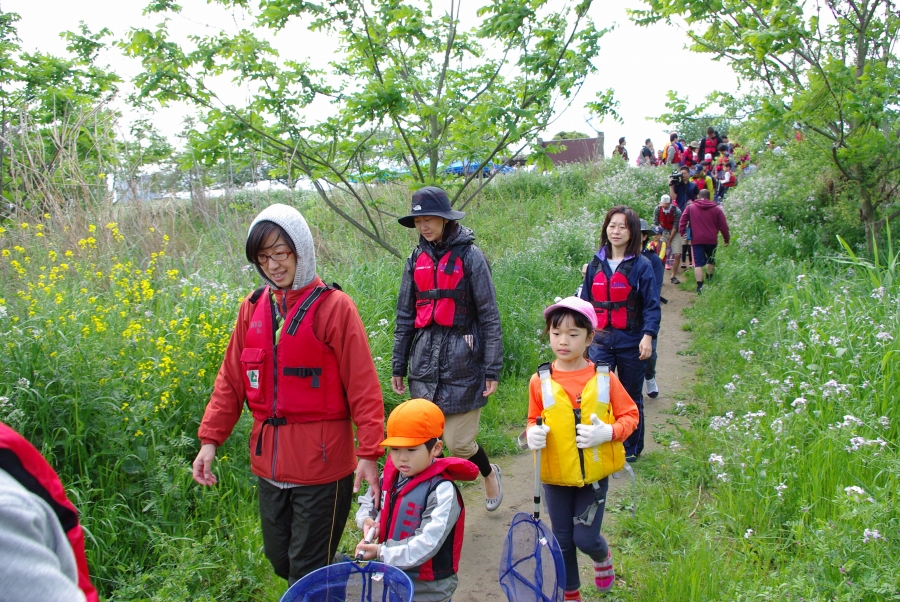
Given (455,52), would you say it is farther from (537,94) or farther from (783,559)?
(783,559)

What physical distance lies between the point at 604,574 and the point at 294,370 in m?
1.87

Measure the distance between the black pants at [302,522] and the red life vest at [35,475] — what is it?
163 centimetres

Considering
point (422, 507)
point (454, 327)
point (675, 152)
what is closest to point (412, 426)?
point (422, 507)

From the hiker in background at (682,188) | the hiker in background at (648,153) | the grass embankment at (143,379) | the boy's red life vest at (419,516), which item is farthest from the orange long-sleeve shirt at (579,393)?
the hiker in background at (648,153)

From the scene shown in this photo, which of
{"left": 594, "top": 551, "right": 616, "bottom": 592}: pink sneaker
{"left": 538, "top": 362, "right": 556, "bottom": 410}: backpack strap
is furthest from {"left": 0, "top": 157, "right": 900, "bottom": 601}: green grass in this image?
{"left": 538, "top": 362, "right": 556, "bottom": 410}: backpack strap

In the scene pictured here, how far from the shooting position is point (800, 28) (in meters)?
6.95

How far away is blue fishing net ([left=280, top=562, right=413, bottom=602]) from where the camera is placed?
2.25 m

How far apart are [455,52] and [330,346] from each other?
15.3 feet

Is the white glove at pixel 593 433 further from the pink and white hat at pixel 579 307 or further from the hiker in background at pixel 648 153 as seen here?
the hiker in background at pixel 648 153

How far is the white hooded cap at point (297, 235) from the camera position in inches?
111

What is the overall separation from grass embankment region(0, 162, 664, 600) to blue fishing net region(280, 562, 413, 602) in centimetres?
133

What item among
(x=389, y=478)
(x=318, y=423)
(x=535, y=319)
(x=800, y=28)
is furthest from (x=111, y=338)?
(x=800, y=28)

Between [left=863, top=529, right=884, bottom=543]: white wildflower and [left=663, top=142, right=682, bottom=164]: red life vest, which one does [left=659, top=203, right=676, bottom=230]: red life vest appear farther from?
[left=863, top=529, right=884, bottom=543]: white wildflower

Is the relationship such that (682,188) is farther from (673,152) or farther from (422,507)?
(422,507)
